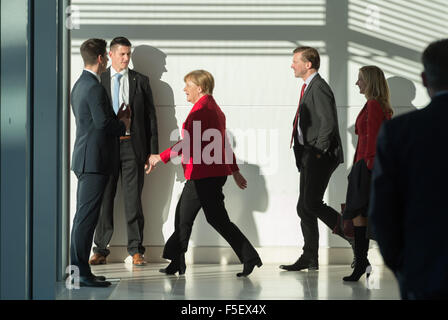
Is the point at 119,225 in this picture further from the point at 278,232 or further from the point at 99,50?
the point at 99,50

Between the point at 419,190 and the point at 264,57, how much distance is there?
485 cm

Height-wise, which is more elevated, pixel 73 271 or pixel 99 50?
pixel 99 50

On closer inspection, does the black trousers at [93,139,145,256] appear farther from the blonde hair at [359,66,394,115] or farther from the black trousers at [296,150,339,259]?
the blonde hair at [359,66,394,115]

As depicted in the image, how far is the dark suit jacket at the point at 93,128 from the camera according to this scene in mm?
5668

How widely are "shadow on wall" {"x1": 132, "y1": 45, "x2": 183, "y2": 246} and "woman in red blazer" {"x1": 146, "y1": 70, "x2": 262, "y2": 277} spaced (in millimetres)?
1030

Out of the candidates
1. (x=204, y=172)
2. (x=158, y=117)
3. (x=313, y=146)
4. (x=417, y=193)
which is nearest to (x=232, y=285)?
(x=204, y=172)

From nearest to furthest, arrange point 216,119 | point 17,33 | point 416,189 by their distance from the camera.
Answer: point 416,189
point 17,33
point 216,119

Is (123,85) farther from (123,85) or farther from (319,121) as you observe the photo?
(319,121)

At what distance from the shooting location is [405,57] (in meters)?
7.48

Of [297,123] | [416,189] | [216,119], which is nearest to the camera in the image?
[416,189]

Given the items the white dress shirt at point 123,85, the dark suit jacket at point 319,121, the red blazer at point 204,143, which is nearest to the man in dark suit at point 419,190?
the red blazer at point 204,143

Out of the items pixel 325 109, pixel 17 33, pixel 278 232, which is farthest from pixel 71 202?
pixel 17 33

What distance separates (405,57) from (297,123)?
1.42m

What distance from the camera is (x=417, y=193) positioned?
277 cm
